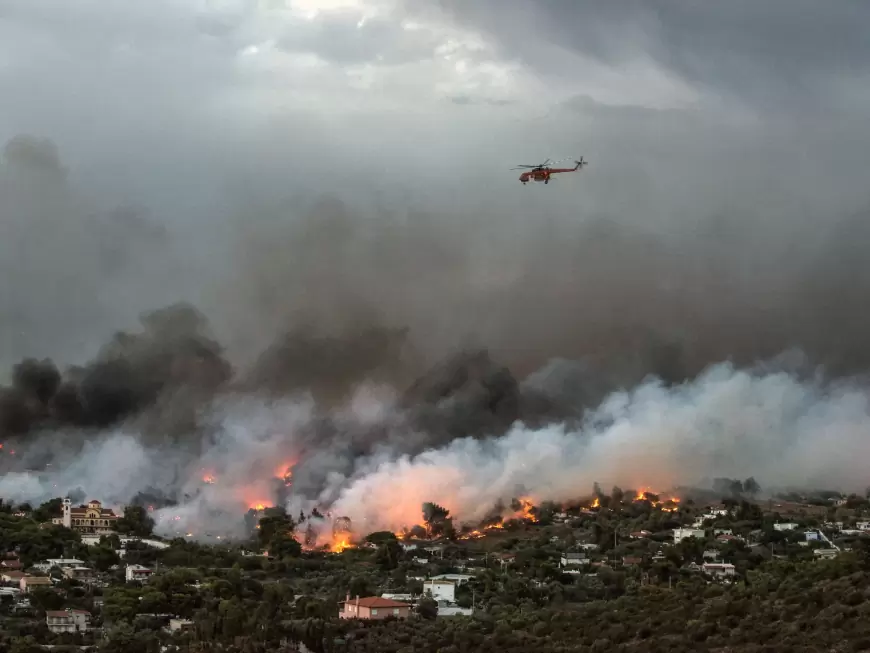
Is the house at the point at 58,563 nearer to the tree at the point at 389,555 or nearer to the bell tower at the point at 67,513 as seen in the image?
the bell tower at the point at 67,513

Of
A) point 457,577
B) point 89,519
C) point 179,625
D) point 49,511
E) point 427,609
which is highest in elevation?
point 49,511

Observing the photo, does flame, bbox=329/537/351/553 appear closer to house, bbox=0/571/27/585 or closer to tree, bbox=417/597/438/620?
house, bbox=0/571/27/585

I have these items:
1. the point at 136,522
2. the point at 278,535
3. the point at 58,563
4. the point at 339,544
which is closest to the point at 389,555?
the point at 278,535

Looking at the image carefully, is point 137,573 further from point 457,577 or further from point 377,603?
point 457,577

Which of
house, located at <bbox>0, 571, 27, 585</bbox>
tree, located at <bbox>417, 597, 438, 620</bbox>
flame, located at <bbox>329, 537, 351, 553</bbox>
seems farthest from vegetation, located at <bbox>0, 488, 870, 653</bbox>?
house, located at <bbox>0, 571, 27, 585</bbox>

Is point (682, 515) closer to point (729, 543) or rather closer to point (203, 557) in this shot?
point (729, 543)

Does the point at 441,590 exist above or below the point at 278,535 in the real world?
below

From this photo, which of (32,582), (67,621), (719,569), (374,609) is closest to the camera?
(67,621)
